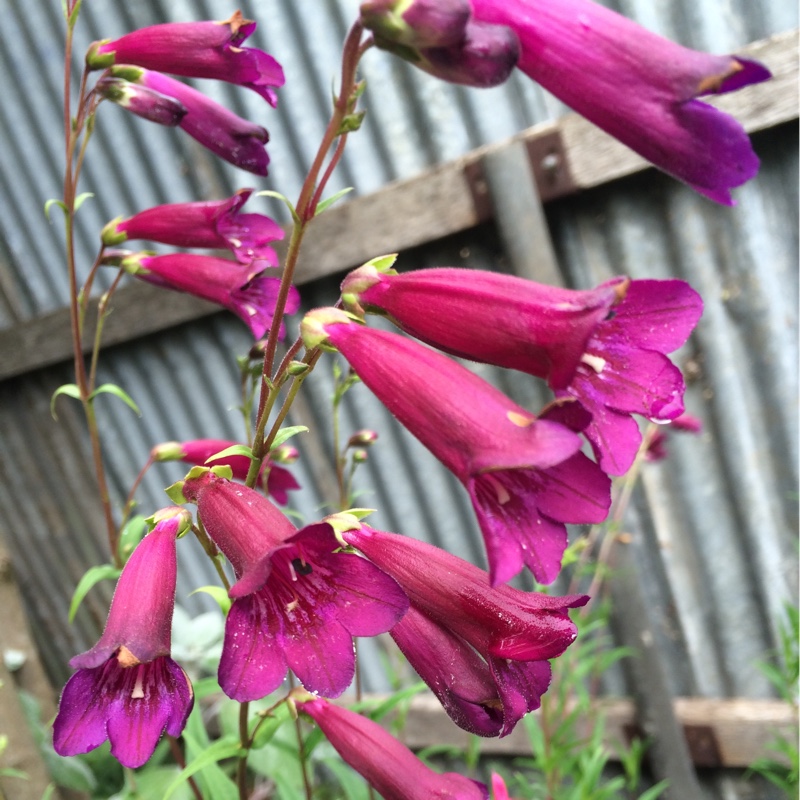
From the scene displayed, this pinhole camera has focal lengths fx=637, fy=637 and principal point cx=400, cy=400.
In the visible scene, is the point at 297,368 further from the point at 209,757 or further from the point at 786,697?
the point at 786,697

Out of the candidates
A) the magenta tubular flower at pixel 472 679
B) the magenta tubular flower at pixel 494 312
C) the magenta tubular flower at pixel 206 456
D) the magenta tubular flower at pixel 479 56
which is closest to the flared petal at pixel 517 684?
the magenta tubular flower at pixel 472 679

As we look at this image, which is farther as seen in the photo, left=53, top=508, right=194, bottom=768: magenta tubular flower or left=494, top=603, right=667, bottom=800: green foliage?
left=494, top=603, right=667, bottom=800: green foliage

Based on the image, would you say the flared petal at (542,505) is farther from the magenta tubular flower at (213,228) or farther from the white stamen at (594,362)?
the magenta tubular flower at (213,228)

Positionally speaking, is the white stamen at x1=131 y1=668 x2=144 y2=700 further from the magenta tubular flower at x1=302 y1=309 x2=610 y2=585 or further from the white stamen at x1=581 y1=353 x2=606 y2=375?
the white stamen at x1=581 y1=353 x2=606 y2=375

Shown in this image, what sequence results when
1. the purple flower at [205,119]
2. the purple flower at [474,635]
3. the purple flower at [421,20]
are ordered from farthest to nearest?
the purple flower at [205,119] < the purple flower at [474,635] < the purple flower at [421,20]

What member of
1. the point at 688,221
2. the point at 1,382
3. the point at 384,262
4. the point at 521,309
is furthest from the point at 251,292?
the point at 1,382

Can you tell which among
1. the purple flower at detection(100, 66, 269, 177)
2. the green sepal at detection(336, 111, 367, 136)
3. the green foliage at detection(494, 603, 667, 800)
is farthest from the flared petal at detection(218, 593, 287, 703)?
the green foliage at detection(494, 603, 667, 800)
